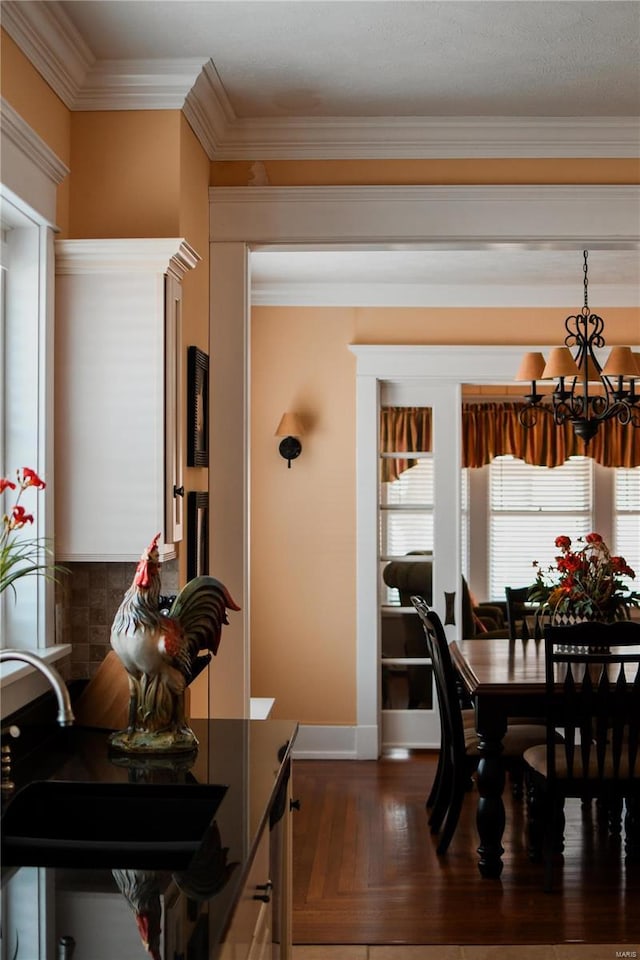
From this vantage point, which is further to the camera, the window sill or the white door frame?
the white door frame

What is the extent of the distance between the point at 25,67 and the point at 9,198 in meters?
0.39

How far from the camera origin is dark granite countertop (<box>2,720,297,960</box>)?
144 cm

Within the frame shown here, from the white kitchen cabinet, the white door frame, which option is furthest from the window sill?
the white door frame

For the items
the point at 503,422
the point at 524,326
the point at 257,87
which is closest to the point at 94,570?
the point at 257,87

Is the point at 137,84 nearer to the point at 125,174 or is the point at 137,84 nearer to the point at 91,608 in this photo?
the point at 125,174

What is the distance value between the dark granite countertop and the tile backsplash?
1.33 ft

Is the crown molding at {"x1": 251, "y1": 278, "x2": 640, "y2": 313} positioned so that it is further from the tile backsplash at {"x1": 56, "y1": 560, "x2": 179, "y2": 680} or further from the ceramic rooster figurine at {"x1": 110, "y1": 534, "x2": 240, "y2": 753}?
the ceramic rooster figurine at {"x1": 110, "y1": 534, "x2": 240, "y2": 753}

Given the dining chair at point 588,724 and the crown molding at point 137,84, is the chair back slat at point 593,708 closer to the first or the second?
the dining chair at point 588,724

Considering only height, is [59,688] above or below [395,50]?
below

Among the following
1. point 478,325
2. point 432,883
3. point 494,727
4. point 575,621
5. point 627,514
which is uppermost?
point 478,325

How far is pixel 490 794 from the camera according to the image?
13.7 ft

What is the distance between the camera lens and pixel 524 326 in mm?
6387

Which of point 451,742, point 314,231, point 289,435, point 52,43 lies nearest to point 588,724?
point 451,742

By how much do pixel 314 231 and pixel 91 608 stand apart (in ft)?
5.15
